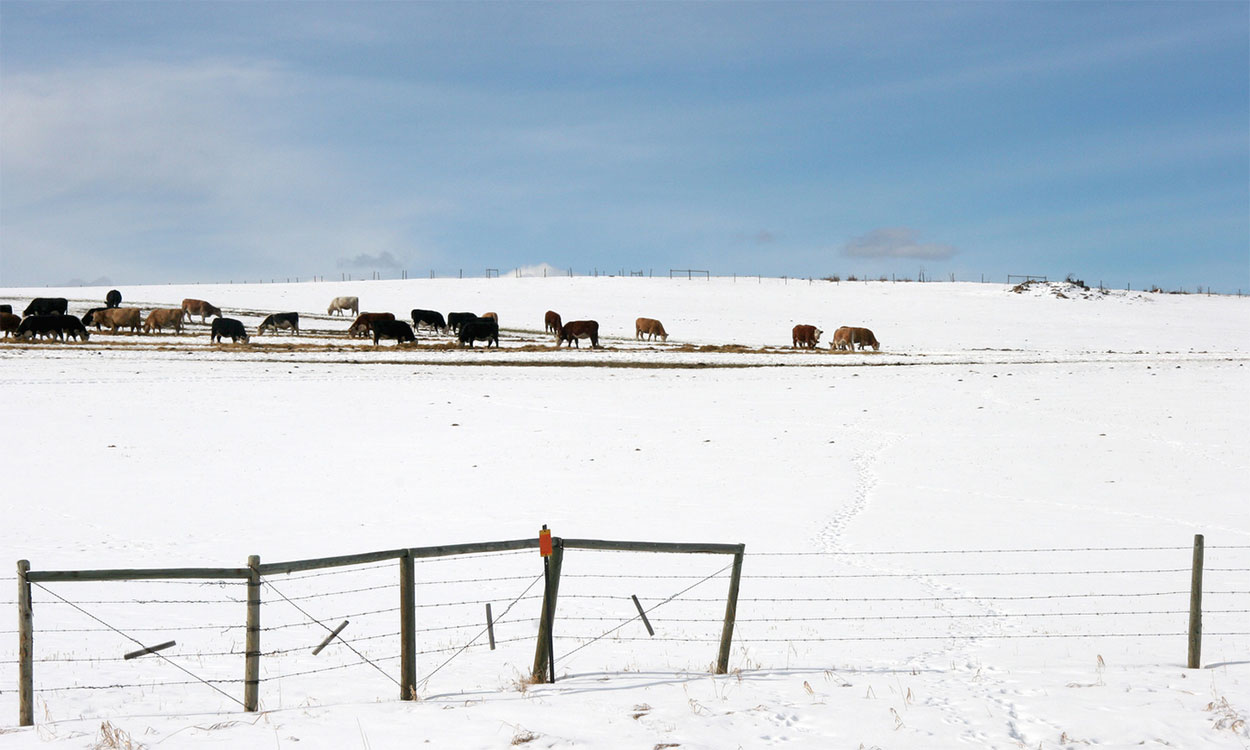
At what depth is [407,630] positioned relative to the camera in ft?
25.8

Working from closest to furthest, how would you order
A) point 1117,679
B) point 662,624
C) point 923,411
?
point 1117,679
point 662,624
point 923,411

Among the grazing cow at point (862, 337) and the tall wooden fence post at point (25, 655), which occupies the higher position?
the grazing cow at point (862, 337)

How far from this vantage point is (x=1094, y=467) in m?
20.5

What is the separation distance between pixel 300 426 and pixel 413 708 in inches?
695

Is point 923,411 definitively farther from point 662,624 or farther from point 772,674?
point 772,674

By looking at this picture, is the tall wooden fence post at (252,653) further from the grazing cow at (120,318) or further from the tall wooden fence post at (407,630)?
the grazing cow at (120,318)

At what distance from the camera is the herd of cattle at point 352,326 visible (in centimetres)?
4650

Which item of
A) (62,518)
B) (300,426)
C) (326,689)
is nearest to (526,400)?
(300,426)

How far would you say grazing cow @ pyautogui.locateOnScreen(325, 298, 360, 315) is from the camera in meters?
70.8

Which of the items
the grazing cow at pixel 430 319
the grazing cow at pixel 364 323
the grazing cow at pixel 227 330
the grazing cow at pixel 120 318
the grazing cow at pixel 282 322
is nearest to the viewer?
the grazing cow at pixel 227 330

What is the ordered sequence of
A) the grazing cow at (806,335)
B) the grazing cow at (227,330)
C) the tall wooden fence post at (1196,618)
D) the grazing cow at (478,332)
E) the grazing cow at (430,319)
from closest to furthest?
the tall wooden fence post at (1196,618)
the grazing cow at (478,332)
the grazing cow at (227,330)
the grazing cow at (806,335)
the grazing cow at (430,319)

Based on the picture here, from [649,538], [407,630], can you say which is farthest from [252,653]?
[649,538]

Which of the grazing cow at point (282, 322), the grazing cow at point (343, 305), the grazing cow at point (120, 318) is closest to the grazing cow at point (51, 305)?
the grazing cow at point (120, 318)

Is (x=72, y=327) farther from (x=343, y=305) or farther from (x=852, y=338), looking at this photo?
(x=852, y=338)
